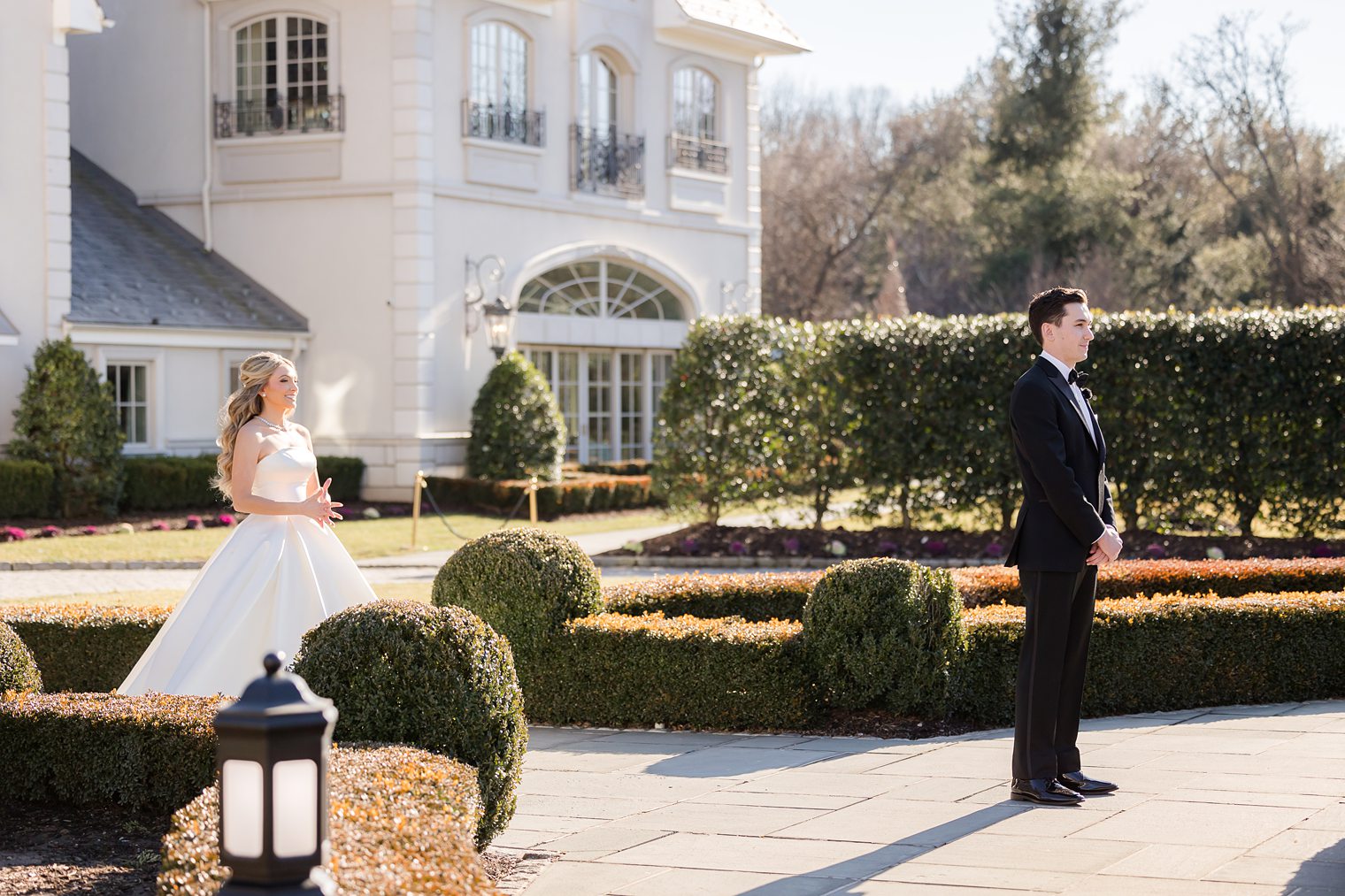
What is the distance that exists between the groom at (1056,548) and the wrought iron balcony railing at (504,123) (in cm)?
1916

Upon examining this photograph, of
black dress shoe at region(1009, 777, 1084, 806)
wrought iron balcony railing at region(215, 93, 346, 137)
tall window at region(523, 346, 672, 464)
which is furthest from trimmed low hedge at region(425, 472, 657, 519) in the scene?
black dress shoe at region(1009, 777, 1084, 806)

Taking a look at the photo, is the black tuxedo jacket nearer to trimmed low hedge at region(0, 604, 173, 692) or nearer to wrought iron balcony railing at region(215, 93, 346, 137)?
trimmed low hedge at region(0, 604, 173, 692)

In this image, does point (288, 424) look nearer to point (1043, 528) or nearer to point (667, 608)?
point (667, 608)

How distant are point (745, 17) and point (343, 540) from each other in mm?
14443

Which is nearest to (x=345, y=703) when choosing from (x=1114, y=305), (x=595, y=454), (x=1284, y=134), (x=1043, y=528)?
(x=1043, y=528)

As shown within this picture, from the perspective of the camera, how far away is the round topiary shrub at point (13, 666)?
23.4 feet

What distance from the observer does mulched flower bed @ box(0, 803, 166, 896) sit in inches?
214

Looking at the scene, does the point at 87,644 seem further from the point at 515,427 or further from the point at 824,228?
the point at 824,228

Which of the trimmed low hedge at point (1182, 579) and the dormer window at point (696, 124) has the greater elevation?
the dormer window at point (696, 124)

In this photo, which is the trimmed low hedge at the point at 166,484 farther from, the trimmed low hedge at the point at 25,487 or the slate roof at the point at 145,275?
the slate roof at the point at 145,275

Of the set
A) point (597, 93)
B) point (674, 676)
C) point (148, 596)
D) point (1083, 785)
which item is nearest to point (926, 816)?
point (1083, 785)

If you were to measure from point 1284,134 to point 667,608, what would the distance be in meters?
33.1

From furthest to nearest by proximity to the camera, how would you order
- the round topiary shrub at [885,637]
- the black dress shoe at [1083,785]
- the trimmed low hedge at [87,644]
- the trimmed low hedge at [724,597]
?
the trimmed low hedge at [724,597] < the trimmed low hedge at [87,644] < the round topiary shrub at [885,637] < the black dress shoe at [1083,785]

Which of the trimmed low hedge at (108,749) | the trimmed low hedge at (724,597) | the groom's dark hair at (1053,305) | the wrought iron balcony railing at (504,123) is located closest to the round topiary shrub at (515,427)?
the wrought iron balcony railing at (504,123)
